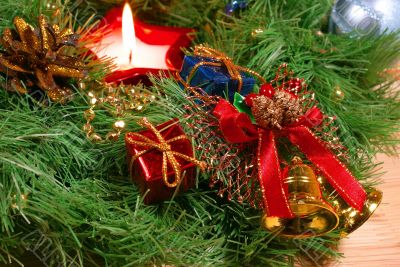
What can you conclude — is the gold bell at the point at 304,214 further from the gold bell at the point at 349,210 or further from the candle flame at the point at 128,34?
the candle flame at the point at 128,34

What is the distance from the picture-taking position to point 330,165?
2.11 feet

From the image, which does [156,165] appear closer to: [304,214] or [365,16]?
[304,214]

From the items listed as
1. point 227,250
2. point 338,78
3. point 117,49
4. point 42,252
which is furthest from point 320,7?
point 42,252

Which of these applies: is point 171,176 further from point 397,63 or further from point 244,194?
point 397,63

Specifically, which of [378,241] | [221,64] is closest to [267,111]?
[221,64]

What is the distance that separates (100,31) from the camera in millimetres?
826

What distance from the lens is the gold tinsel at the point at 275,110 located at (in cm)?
63

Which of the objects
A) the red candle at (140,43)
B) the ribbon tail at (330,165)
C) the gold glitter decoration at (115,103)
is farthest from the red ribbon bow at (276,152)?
the red candle at (140,43)

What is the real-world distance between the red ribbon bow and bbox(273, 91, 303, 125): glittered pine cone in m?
0.01

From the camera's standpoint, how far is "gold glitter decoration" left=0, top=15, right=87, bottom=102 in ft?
2.12

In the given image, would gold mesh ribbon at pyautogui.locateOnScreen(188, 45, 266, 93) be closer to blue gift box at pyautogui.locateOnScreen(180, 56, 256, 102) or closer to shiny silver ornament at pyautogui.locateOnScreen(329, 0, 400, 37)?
blue gift box at pyautogui.locateOnScreen(180, 56, 256, 102)

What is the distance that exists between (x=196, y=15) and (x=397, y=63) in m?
0.34

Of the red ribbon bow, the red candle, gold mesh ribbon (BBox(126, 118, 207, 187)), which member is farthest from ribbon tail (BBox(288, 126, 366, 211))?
the red candle

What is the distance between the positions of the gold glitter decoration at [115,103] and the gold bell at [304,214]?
204mm
